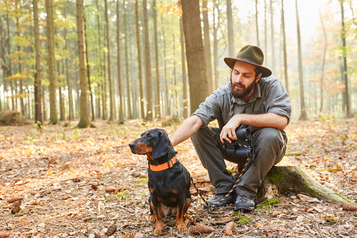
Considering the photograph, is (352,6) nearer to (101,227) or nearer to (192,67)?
(192,67)

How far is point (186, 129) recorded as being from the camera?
3041 mm

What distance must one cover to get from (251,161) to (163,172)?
1340mm

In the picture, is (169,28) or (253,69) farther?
(169,28)

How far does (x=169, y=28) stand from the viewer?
23672 millimetres

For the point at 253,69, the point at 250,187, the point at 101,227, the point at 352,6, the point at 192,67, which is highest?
the point at 352,6

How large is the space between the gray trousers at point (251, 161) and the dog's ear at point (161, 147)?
951 millimetres

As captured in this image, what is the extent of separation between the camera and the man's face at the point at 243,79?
3225 millimetres

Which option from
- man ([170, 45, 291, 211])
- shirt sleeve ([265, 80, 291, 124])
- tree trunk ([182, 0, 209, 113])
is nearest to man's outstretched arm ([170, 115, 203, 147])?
man ([170, 45, 291, 211])

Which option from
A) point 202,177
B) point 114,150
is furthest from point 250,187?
point 114,150

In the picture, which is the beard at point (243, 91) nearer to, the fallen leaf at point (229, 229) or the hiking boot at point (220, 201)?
the hiking boot at point (220, 201)

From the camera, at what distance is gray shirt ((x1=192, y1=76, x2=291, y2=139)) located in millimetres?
3104

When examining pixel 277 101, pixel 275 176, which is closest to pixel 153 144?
pixel 277 101

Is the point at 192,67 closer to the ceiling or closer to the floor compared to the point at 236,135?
closer to the ceiling

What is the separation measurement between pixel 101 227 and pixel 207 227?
129cm
